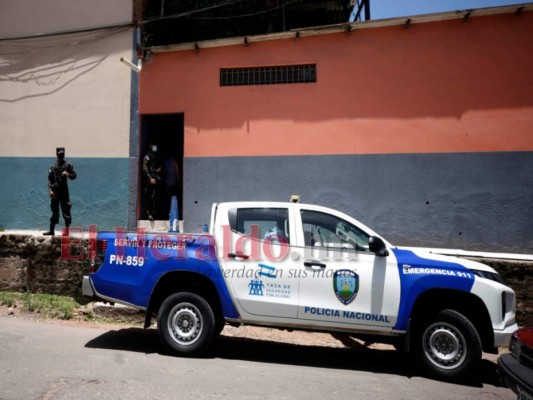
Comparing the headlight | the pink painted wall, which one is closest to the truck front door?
the headlight

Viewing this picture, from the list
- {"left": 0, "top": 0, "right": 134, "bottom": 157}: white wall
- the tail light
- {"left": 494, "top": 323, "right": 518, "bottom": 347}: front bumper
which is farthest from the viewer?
{"left": 0, "top": 0, "right": 134, "bottom": 157}: white wall

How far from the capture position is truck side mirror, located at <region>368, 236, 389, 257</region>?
4.61 meters

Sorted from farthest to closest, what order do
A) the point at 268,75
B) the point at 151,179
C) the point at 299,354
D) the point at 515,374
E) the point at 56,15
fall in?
the point at 56,15
the point at 151,179
the point at 268,75
the point at 299,354
the point at 515,374

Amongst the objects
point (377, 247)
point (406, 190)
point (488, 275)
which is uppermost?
point (406, 190)

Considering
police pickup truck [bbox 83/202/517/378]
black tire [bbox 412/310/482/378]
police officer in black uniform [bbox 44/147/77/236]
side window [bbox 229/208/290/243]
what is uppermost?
police officer in black uniform [bbox 44/147/77/236]

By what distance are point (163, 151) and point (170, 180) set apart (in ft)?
3.56

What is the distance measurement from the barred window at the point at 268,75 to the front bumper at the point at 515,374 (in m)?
6.97

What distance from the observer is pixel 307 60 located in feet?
30.1

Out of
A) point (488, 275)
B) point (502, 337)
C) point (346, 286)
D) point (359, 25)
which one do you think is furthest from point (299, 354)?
point (359, 25)

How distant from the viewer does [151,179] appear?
31.3ft

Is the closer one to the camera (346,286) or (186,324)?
(346,286)

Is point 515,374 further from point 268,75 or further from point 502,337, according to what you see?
point 268,75

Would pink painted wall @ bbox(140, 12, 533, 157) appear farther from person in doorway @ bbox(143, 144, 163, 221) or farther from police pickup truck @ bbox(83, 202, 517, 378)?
police pickup truck @ bbox(83, 202, 517, 378)

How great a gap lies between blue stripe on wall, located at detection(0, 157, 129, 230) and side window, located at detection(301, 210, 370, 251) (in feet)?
19.7
